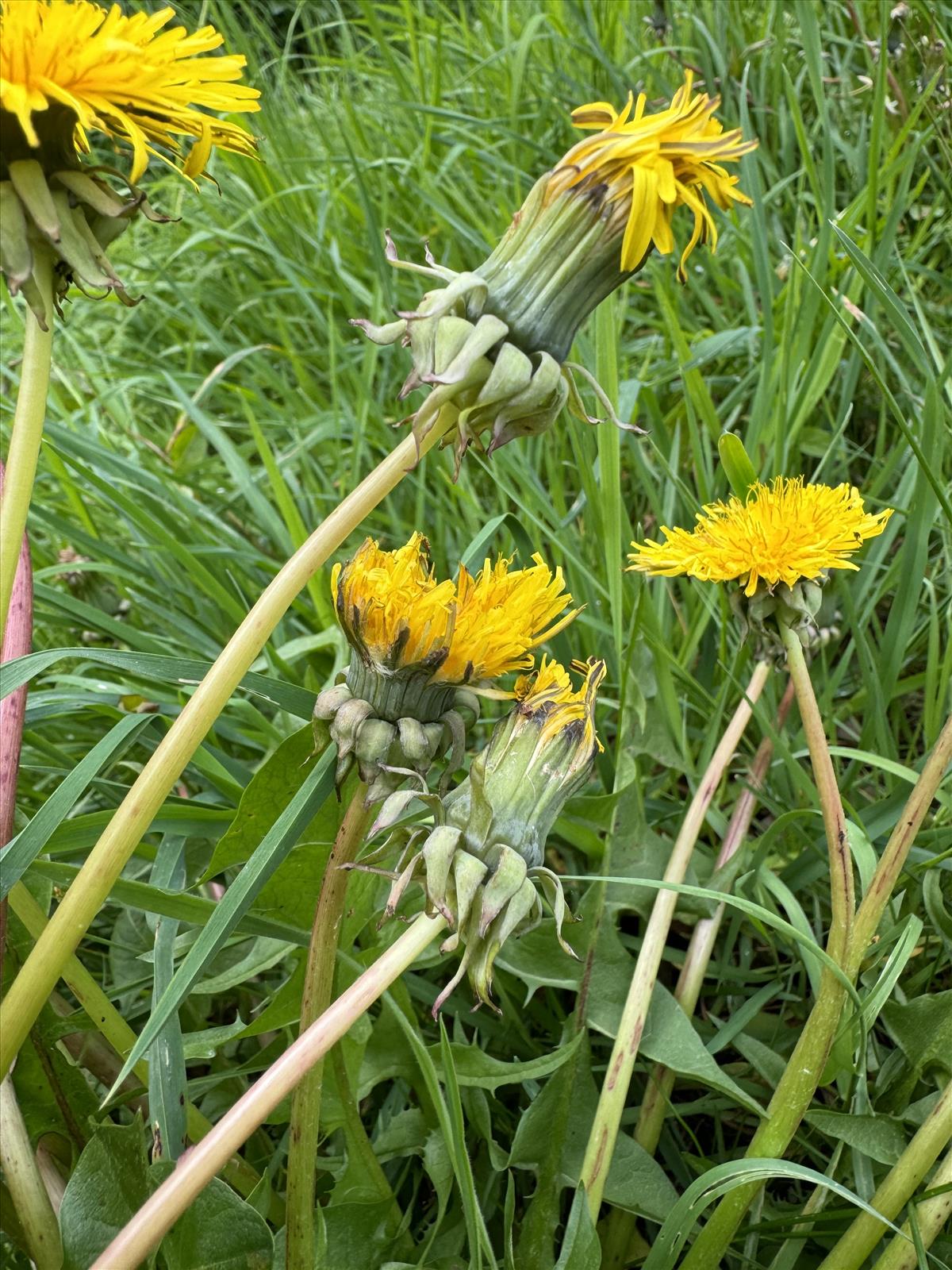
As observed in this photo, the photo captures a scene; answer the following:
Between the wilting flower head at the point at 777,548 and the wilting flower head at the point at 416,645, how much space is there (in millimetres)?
162

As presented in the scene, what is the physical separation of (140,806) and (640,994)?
1.14 ft

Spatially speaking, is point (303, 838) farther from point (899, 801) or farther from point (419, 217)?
point (419, 217)

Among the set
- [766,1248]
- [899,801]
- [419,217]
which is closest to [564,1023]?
[766,1248]

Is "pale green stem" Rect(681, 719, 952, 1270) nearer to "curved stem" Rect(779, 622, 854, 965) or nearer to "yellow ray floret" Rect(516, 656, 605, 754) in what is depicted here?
"curved stem" Rect(779, 622, 854, 965)

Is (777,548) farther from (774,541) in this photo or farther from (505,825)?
(505,825)

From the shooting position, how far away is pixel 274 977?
845 millimetres

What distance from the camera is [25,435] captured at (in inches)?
18.9

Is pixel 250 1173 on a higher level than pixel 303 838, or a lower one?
lower

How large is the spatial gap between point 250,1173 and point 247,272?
57.1 inches

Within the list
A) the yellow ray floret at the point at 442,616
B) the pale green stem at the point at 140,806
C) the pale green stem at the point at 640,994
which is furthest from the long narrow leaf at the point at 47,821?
the pale green stem at the point at 640,994

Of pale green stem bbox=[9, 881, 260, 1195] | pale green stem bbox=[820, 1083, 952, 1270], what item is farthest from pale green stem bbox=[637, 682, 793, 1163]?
pale green stem bbox=[9, 881, 260, 1195]

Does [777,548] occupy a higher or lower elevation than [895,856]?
higher

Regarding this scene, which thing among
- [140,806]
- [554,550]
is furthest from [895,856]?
[554,550]

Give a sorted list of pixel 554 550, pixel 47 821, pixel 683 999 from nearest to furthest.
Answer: pixel 47 821 → pixel 683 999 → pixel 554 550
